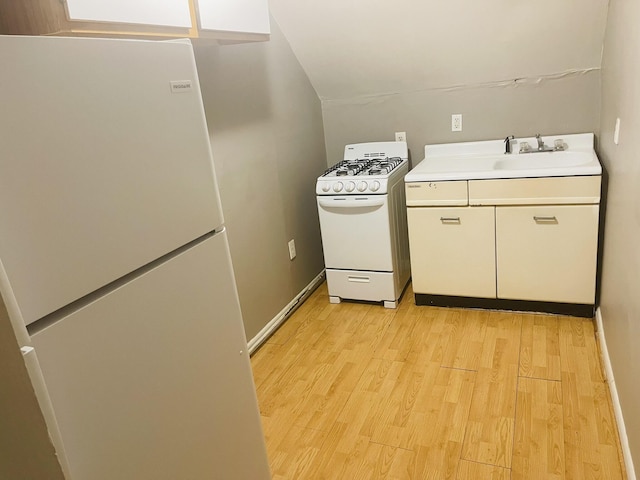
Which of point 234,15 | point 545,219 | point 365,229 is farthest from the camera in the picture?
point 365,229

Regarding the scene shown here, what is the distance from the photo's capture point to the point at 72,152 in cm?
91

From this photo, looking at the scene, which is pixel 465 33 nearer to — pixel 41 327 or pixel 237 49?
pixel 237 49

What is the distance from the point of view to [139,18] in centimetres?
154

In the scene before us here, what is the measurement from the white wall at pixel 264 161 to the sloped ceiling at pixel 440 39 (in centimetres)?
24

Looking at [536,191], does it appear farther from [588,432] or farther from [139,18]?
[139,18]

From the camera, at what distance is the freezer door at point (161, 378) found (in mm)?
927

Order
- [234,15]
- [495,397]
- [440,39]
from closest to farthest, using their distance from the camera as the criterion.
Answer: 1. [234,15]
2. [495,397]
3. [440,39]

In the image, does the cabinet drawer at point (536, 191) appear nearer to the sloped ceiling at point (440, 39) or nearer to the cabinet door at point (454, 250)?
the cabinet door at point (454, 250)

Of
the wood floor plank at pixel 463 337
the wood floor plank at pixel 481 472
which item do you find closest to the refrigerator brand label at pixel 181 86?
the wood floor plank at pixel 481 472

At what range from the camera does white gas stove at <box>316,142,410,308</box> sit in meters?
2.96

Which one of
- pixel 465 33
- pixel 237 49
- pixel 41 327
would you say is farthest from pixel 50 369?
pixel 465 33

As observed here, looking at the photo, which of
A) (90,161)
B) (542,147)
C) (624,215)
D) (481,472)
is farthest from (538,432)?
(90,161)

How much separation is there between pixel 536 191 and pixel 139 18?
2.04 meters

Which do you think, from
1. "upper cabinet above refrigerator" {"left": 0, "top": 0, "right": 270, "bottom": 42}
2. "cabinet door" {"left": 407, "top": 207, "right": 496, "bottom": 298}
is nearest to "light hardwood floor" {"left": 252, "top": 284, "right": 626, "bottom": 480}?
"cabinet door" {"left": 407, "top": 207, "right": 496, "bottom": 298}
